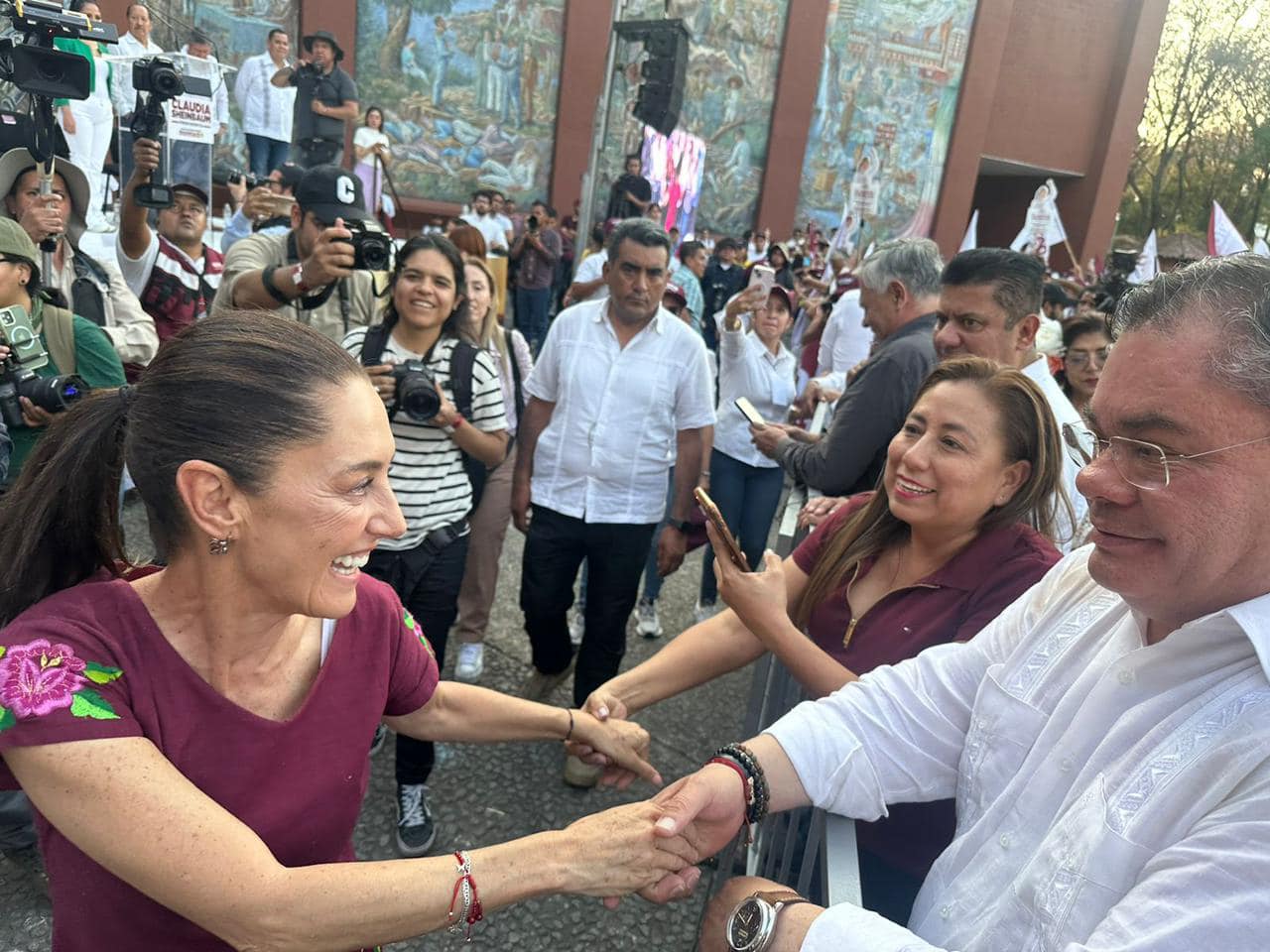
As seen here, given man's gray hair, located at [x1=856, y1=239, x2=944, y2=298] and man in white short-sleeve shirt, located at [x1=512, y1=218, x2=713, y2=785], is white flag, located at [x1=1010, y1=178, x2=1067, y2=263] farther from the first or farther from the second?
man in white short-sleeve shirt, located at [x1=512, y1=218, x2=713, y2=785]

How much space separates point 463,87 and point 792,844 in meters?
18.3

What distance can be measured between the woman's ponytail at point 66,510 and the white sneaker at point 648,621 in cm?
345

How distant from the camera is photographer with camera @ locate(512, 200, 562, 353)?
36.9 feet

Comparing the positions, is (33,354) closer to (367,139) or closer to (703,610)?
(703,610)

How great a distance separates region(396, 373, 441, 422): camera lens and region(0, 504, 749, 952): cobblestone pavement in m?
1.45

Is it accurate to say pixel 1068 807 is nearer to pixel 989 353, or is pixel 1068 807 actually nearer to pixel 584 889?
pixel 584 889

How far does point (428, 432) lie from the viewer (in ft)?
10.0

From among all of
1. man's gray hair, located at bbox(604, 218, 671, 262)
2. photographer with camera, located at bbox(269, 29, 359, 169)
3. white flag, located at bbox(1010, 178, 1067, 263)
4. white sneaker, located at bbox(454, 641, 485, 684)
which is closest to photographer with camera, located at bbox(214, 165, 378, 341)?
man's gray hair, located at bbox(604, 218, 671, 262)

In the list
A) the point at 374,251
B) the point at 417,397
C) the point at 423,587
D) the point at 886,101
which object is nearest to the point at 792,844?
the point at 423,587

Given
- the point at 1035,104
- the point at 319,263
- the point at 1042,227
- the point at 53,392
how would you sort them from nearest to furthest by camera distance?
the point at 53,392, the point at 319,263, the point at 1042,227, the point at 1035,104

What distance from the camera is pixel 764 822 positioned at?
6.99ft

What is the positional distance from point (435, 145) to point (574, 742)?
57.2 ft

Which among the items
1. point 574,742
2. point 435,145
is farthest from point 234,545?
point 435,145

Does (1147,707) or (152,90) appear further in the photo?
(152,90)
